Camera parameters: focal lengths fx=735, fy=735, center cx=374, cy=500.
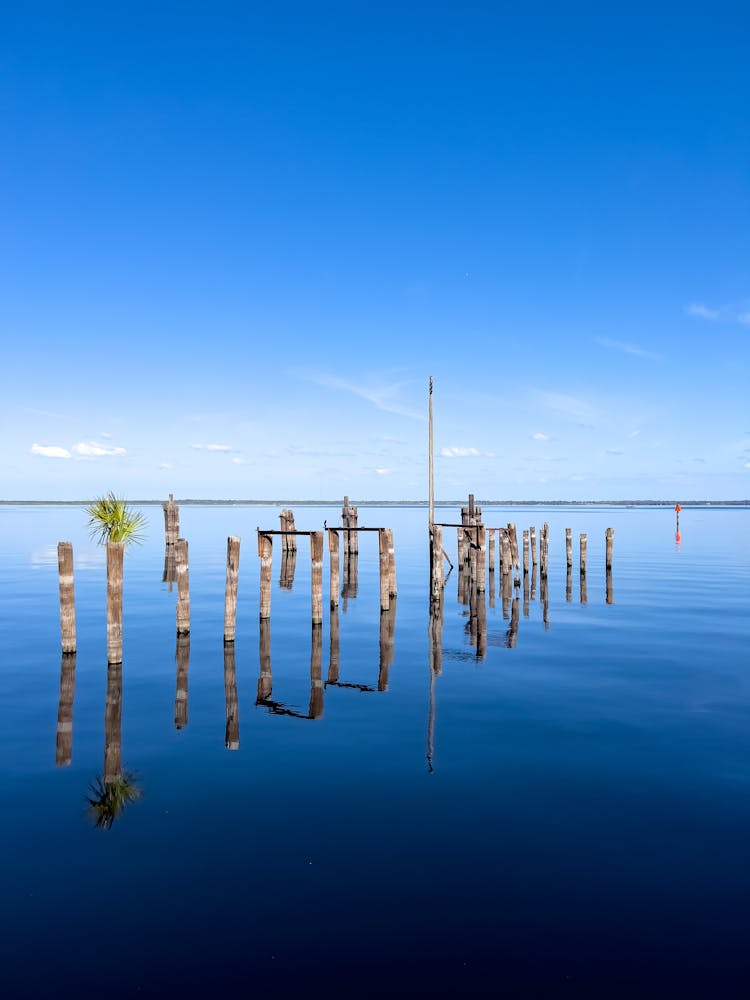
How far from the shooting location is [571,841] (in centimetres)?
838

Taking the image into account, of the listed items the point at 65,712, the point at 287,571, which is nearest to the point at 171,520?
the point at 287,571

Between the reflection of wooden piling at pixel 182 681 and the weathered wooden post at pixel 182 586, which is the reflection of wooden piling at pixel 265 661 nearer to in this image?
the reflection of wooden piling at pixel 182 681

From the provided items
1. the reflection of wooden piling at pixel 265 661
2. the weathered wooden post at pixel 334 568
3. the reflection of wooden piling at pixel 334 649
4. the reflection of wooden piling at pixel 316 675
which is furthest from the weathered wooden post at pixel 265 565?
the weathered wooden post at pixel 334 568

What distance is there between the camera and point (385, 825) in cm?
881

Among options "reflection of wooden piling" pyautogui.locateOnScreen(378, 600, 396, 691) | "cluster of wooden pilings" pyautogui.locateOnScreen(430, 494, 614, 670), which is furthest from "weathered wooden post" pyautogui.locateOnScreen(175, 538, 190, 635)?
"cluster of wooden pilings" pyautogui.locateOnScreen(430, 494, 614, 670)

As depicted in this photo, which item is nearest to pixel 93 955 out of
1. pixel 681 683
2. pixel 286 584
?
pixel 681 683

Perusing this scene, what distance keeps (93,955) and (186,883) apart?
1.23m

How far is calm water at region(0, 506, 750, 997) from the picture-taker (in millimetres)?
6195

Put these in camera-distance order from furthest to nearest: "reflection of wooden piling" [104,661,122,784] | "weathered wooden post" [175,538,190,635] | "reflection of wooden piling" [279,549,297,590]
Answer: "reflection of wooden piling" [279,549,297,590] < "weathered wooden post" [175,538,190,635] < "reflection of wooden piling" [104,661,122,784]

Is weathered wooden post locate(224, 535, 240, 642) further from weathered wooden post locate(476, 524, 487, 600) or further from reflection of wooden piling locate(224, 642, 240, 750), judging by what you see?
weathered wooden post locate(476, 524, 487, 600)

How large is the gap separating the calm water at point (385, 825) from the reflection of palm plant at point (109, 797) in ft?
0.44

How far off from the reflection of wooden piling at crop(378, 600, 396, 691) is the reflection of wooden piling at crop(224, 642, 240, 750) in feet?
10.4

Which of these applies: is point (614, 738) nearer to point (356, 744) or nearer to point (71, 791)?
point (356, 744)

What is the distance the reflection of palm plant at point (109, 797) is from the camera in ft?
29.7
